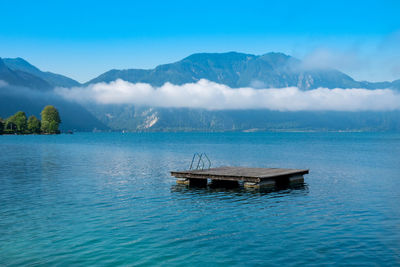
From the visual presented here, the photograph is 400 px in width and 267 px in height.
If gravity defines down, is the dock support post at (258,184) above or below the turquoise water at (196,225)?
above

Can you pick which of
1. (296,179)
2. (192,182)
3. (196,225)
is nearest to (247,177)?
(192,182)

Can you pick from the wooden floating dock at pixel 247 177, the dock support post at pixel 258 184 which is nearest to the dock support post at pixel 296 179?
the wooden floating dock at pixel 247 177

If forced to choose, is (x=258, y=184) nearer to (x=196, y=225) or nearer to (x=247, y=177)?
(x=247, y=177)

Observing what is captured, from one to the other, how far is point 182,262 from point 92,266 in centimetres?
406

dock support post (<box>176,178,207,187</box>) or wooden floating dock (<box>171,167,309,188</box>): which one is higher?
wooden floating dock (<box>171,167,309,188</box>)

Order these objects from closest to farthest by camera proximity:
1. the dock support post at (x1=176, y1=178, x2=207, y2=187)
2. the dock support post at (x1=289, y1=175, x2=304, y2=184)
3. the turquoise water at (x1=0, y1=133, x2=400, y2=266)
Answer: the turquoise water at (x1=0, y1=133, x2=400, y2=266) → the dock support post at (x1=176, y1=178, x2=207, y2=187) → the dock support post at (x1=289, y1=175, x2=304, y2=184)

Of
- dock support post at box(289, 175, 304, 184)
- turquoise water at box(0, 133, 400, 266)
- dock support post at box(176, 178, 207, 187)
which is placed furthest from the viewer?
dock support post at box(289, 175, 304, 184)

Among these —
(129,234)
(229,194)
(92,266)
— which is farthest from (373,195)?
(92,266)

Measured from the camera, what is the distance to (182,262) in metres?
17.9

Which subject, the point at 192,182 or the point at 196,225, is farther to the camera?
the point at 192,182

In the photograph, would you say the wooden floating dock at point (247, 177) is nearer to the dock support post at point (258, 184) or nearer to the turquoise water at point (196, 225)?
the dock support post at point (258, 184)

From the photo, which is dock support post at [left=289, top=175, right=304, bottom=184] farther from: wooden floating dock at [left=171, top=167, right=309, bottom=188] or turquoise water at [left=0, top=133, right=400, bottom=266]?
turquoise water at [left=0, top=133, right=400, bottom=266]

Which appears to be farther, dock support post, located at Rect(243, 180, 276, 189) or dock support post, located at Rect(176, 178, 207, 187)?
dock support post, located at Rect(176, 178, 207, 187)

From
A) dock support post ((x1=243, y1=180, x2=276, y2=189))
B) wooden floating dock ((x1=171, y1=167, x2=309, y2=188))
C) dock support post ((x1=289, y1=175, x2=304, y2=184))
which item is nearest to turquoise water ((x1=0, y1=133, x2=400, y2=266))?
wooden floating dock ((x1=171, y1=167, x2=309, y2=188))
